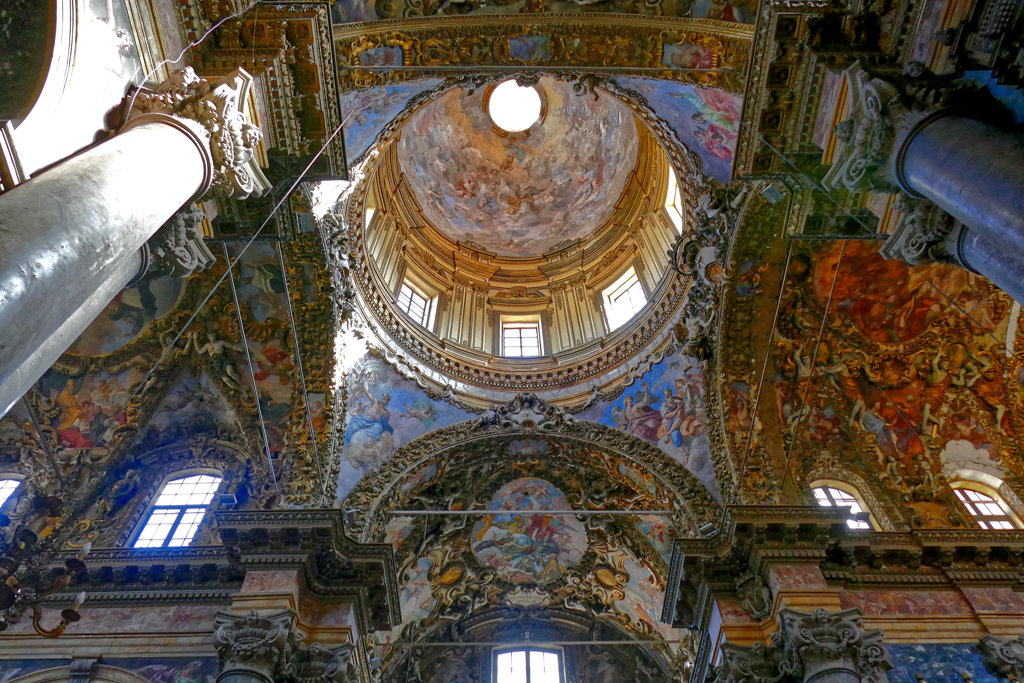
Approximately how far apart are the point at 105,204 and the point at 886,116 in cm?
725

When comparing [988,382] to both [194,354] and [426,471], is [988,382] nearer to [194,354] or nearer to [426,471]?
[426,471]

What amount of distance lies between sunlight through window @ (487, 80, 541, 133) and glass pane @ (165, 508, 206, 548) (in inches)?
615

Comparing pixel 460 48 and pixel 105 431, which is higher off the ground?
pixel 460 48

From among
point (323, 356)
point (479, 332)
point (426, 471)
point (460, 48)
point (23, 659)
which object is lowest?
point (23, 659)

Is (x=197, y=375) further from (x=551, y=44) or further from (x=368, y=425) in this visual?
(x=551, y=44)

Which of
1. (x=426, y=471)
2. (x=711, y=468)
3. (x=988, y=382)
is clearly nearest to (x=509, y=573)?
(x=426, y=471)

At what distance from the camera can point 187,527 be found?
11906mm

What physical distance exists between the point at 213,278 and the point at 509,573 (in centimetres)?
834

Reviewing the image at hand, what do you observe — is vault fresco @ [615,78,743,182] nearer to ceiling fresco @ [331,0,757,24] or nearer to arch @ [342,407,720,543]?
ceiling fresco @ [331,0,757,24]

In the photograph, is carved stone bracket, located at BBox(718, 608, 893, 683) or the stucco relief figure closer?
carved stone bracket, located at BBox(718, 608, 893, 683)

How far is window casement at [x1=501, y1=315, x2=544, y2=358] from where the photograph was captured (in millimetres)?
18312

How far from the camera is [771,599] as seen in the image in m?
9.79

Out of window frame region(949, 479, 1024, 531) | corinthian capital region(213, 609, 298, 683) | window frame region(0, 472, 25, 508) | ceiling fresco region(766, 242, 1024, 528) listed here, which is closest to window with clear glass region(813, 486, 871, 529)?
ceiling fresco region(766, 242, 1024, 528)

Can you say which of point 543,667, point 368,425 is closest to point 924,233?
point 368,425
